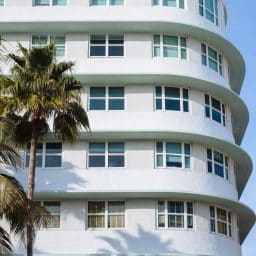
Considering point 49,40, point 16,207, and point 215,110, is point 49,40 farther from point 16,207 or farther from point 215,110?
point 16,207

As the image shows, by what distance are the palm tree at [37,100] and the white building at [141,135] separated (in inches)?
229

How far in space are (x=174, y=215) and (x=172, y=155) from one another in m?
2.89

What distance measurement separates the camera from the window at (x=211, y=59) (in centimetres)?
3422

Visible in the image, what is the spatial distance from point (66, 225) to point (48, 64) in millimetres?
8760

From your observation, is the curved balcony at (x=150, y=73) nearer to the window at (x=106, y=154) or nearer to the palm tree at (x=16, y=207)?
the window at (x=106, y=154)

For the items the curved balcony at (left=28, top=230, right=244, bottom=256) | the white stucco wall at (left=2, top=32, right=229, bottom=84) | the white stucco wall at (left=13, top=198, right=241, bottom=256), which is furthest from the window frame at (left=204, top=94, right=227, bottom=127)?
the curved balcony at (left=28, top=230, right=244, bottom=256)

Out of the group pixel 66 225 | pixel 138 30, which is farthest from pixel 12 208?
pixel 138 30

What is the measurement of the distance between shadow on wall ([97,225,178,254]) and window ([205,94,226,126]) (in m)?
7.04

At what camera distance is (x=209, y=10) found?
3550 centimetres

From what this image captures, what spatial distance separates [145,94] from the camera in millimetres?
32375

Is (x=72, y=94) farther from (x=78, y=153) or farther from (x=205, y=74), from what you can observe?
(x=205, y=74)

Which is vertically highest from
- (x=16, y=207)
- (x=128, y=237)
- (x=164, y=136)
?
(x=164, y=136)

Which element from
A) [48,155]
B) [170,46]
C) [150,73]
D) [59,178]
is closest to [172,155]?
[150,73]

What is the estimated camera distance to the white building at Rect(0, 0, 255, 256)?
99.9ft
